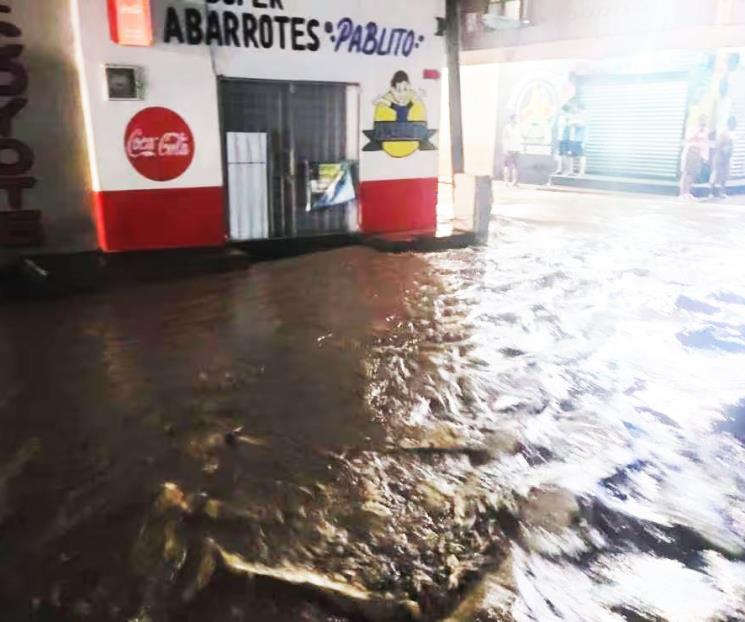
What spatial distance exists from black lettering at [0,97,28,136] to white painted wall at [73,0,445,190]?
32.2 inches

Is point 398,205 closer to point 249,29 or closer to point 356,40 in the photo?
point 356,40

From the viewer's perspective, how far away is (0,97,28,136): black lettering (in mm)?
8125

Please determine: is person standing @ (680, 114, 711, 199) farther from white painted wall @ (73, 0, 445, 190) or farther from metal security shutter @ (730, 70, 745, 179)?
white painted wall @ (73, 0, 445, 190)

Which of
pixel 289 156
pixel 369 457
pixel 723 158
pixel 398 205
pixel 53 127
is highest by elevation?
pixel 53 127

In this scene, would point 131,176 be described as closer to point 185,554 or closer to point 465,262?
point 465,262

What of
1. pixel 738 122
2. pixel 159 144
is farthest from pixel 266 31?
pixel 738 122

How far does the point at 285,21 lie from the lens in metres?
9.66

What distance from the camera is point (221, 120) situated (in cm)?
948

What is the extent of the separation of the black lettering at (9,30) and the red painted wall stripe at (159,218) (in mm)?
2165

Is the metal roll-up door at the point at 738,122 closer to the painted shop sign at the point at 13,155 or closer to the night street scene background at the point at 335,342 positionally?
the night street scene background at the point at 335,342

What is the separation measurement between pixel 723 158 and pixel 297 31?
13193 millimetres

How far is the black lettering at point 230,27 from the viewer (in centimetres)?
915

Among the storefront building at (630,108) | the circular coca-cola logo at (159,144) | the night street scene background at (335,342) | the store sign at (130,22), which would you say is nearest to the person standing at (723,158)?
the storefront building at (630,108)

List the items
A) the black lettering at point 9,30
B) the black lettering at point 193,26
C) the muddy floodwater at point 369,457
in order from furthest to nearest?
the black lettering at point 193,26, the black lettering at point 9,30, the muddy floodwater at point 369,457
